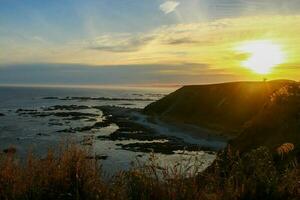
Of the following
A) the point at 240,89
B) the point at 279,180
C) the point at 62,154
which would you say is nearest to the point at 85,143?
the point at 62,154

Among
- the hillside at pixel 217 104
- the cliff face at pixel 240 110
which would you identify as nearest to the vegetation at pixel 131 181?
the cliff face at pixel 240 110

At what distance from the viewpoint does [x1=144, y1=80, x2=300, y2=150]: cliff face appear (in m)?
15.8

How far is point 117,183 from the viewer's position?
6293mm

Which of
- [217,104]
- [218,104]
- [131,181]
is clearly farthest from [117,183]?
[217,104]

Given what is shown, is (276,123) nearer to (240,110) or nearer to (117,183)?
(117,183)

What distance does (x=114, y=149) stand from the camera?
43156 millimetres

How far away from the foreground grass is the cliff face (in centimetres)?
676

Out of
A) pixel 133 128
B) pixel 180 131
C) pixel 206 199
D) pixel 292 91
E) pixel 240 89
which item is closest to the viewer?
pixel 206 199

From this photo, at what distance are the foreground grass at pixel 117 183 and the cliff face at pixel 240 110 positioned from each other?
22.2 feet

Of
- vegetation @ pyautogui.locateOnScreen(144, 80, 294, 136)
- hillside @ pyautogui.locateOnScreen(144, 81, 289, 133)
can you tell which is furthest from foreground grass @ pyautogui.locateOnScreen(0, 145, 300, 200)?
hillside @ pyautogui.locateOnScreen(144, 81, 289, 133)

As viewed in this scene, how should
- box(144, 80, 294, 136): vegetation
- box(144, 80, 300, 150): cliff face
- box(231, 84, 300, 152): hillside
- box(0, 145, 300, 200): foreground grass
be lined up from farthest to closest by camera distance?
box(144, 80, 294, 136): vegetation → box(144, 80, 300, 150): cliff face → box(231, 84, 300, 152): hillside → box(0, 145, 300, 200): foreground grass

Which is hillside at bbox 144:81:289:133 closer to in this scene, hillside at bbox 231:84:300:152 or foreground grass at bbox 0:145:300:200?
hillside at bbox 231:84:300:152

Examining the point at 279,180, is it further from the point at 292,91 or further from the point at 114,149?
the point at 114,149

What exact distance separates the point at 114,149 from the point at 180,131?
14922 millimetres
